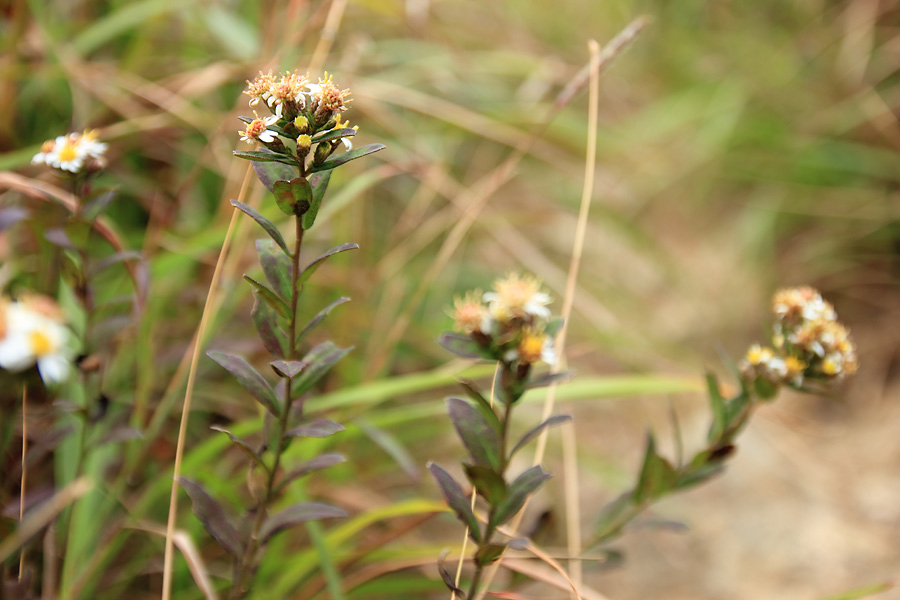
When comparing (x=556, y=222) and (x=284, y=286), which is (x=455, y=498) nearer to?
(x=284, y=286)

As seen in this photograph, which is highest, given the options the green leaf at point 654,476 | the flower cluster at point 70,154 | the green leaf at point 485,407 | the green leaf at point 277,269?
the flower cluster at point 70,154

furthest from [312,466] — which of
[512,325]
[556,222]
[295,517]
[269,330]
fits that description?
[556,222]

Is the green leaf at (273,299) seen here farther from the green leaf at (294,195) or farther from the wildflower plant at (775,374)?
the wildflower plant at (775,374)

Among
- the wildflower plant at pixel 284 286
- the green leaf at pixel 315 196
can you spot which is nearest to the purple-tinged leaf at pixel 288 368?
the wildflower plant at pixel 284 286

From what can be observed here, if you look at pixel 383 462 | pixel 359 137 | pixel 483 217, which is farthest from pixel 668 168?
pixel 383 462

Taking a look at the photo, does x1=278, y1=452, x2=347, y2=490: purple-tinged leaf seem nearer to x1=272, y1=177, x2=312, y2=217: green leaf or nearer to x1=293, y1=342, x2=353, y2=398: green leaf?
x1=293, y1=342, x2=353, y2=398: green leaf

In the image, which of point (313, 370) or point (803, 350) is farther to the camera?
point (803, 350)
